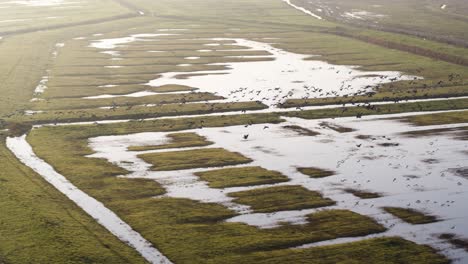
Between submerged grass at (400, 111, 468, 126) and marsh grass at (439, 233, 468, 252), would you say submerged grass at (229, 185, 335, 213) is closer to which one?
marsh grass at (439, 233, 468, 252)

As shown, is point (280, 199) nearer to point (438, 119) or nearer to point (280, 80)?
point (438, 119)

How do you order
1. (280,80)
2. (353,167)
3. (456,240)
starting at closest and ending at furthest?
(456,240) → (353,167) → (280,80)

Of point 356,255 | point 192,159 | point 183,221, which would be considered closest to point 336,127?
point 192,159

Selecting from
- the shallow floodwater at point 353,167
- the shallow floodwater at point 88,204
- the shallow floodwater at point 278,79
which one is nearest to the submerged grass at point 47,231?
the shallow floodwater at point 88,204

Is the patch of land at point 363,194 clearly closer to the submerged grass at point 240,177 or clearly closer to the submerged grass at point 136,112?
the submerged grass at point 240,177

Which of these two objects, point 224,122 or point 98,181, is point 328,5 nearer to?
point 224,122

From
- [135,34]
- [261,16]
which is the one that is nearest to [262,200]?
[135,34]
